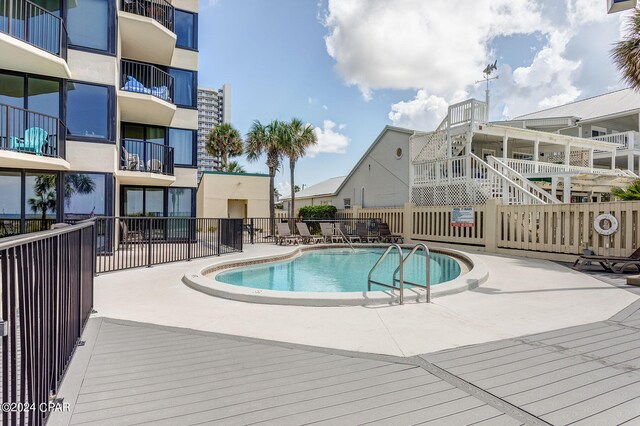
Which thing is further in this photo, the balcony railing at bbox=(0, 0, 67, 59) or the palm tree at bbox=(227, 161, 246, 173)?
the palm tree at bbox=(227, 161, 246, 173)

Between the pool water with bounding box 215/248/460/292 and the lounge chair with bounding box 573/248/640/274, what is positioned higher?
the lounge chair with bounding box 573/248/640/274

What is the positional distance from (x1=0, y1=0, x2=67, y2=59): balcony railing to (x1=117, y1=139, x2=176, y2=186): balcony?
3965 mm

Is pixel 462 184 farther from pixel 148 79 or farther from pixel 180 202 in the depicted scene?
pixel 148 79

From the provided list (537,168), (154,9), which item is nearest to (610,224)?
(537,168)

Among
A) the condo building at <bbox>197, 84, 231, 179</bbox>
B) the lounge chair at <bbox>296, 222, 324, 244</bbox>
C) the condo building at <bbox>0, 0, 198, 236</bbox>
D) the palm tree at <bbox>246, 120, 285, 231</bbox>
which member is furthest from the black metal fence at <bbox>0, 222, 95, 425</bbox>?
the condo building at <bbox>197, 84, 231, 179</bbox>

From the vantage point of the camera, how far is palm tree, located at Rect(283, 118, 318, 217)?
23.0 metres

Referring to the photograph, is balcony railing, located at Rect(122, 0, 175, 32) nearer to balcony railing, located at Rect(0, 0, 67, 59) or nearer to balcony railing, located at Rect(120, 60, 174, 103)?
balcony railing, located at Rect(120, 60, 174, 103)

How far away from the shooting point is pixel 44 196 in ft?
34.7

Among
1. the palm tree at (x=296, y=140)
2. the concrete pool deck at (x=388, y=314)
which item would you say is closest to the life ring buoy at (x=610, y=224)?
the concrete pool deck at (x=388, y=314)

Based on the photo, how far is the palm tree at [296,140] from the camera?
2298 centimetres

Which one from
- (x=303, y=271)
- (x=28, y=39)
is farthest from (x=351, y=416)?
(x=28, y=39)

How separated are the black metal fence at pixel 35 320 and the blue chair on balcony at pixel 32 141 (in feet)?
27.3

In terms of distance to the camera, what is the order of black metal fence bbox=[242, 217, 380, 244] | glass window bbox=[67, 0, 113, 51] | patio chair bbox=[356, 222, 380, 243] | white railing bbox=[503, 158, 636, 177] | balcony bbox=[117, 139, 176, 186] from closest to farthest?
glass window bbox=[67, 0, 113, 51], balcony bbox=[117, 139, 176, 186], white railing bbox=[503, 158, 636, 177], patio chair bbox=[356, 222, 380, 243], black metal fence bbox=[242, 217, 380, 244]

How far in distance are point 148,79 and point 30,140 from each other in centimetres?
646
